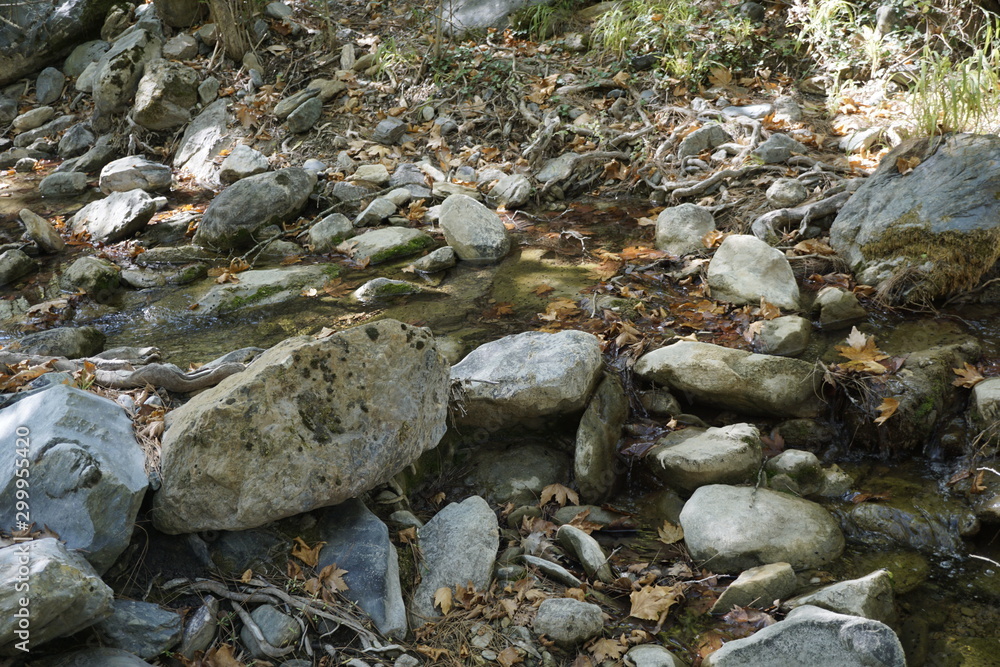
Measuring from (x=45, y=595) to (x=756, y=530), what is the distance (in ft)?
8.93

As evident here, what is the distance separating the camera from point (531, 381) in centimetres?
371

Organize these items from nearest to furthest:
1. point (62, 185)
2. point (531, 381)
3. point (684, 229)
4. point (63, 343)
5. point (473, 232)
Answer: point (531, 381) < point (63, 343) < point (684, 229) < point (473, 232) < point (62, 185)

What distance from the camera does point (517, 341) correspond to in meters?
4.10

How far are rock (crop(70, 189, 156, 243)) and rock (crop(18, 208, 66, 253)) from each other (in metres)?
0.36

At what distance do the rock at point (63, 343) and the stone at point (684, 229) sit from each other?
14.1 feet

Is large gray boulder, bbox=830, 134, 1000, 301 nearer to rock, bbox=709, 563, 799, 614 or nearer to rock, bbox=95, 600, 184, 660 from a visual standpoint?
rock, bbox=709, 563, 799, 614

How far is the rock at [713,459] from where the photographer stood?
348 cm

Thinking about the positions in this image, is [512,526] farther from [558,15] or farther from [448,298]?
[558,15]

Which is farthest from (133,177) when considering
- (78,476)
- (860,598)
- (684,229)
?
(860,598)

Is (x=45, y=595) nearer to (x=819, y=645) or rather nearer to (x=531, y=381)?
(x=531, y=381)

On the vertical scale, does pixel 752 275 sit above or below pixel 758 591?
above

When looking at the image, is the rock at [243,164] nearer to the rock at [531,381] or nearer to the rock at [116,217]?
the rock at [116,217]

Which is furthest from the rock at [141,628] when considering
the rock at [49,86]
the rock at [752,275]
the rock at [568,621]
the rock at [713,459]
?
the rock at [49,86]

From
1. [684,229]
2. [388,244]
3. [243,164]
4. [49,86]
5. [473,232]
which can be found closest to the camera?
[684,229]
